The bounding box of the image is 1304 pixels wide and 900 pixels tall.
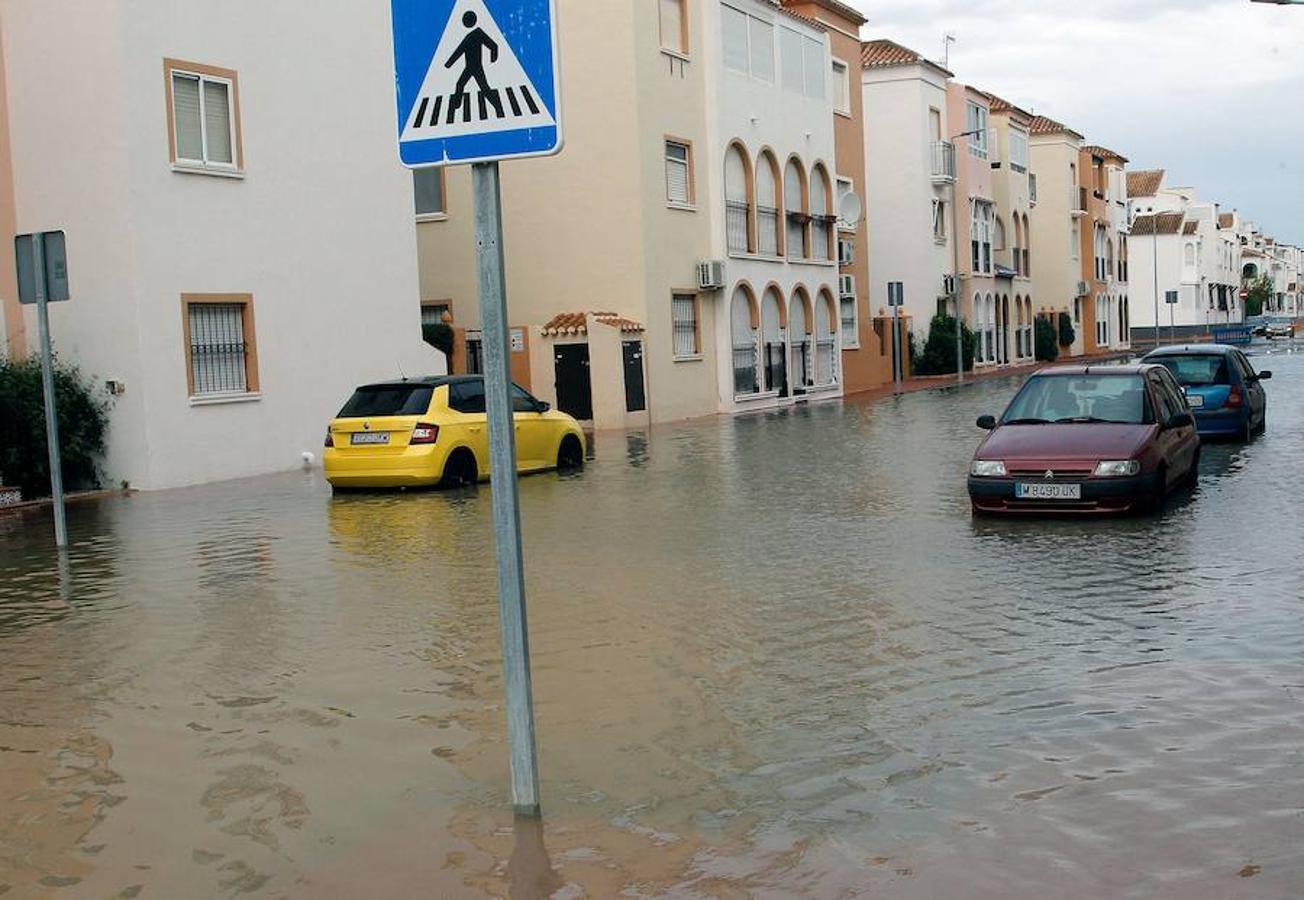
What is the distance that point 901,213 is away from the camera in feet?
196

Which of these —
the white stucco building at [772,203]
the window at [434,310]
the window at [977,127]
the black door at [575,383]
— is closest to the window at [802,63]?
the white stucco building at [772,203]

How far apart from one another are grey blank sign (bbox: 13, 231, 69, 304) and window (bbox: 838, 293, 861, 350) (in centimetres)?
3711

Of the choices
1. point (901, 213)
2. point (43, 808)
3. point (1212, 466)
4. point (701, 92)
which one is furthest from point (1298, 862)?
point (901, 213)

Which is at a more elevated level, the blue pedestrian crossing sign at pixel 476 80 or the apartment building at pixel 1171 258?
the apartment building at pixel 1171 258

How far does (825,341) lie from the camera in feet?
155

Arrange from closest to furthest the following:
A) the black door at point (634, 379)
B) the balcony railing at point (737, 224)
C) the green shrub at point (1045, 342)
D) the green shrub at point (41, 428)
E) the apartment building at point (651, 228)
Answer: the green shrub at point (41, 428), the black door at point (634, 379), the apartment building at point (651, 228), the balcony railing at point (737, 224), the green shrub at point (1045, 342)

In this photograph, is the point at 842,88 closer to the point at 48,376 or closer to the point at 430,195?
the point at 430,195

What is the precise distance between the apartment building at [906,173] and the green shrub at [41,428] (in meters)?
39.5

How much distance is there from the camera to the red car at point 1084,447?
560 inches

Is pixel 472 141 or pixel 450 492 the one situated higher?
pixel 472 141

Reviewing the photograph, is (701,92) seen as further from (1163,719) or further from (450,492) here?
(1163,719)

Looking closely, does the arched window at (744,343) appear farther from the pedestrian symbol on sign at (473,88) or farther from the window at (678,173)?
the pedestrian symbol on sign at (473,88)

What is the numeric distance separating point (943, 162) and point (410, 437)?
145ft

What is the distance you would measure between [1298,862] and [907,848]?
1.24 metres
